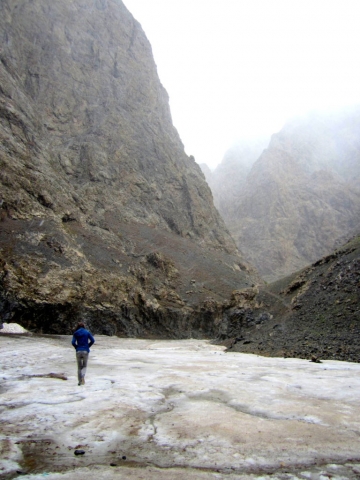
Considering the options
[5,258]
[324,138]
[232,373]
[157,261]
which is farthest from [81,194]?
[324,138]

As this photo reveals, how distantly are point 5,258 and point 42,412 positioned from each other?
1199 inches

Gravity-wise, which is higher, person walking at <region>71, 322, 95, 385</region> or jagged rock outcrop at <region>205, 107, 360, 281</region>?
jagged rock outcrop at <region>205, 107, 360, 281</region>

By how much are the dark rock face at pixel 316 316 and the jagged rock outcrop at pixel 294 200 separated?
63.4 meters

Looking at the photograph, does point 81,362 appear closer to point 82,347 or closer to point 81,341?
point 82,347

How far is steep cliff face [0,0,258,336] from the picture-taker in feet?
120

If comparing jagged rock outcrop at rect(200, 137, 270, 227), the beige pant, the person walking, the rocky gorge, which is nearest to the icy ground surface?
the beige pant

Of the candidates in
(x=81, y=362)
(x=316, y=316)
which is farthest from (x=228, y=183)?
(x=81, y=362)

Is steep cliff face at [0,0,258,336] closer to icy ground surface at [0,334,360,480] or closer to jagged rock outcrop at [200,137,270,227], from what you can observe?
icy ground surface at [0,334,360,480]

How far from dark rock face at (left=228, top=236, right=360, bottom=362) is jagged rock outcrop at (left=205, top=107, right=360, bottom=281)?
63.4 metres

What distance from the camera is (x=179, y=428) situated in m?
5.67

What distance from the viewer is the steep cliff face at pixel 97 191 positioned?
36531 mm

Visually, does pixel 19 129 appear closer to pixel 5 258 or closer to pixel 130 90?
pixel 5 258

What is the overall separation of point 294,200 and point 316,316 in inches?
4623

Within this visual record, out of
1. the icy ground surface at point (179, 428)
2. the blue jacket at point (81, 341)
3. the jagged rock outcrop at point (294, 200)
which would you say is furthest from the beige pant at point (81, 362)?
the jagged rock outcrop at point (294, 200)
